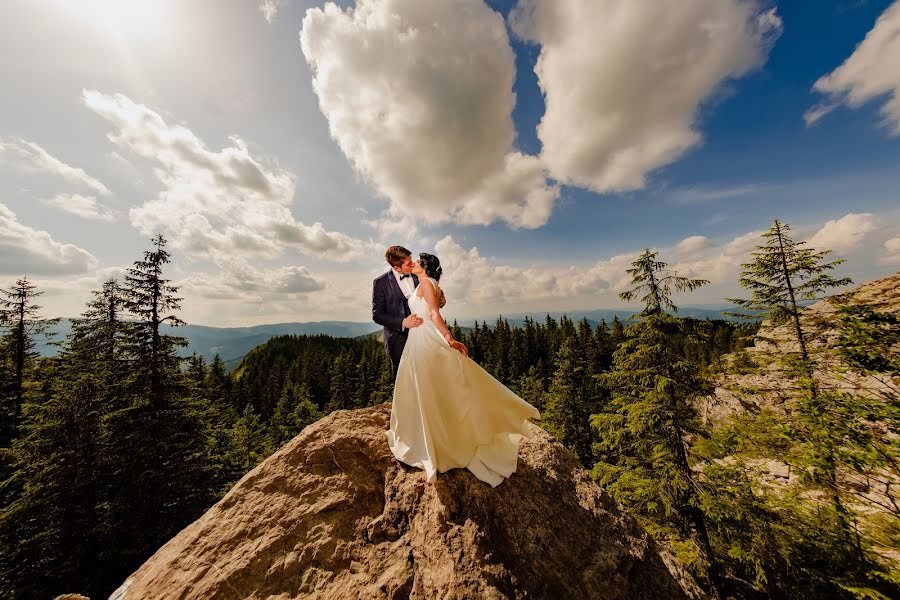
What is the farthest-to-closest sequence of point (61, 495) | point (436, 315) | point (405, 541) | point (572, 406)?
1. point (572, 406)
2. point (61, 495)
3. point (436, 315)
4. point (405, 541)

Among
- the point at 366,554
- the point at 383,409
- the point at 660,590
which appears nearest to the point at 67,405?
the point at 383,409

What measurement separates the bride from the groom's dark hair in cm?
44

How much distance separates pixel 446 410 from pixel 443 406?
7 cm

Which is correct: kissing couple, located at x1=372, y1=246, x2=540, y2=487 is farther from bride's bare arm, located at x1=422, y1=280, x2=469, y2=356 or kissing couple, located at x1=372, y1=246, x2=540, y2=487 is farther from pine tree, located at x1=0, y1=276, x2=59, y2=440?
pine tree, located at x1=0, y1=276, x2=59, y2=440

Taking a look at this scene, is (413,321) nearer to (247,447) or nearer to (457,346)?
(457,346)

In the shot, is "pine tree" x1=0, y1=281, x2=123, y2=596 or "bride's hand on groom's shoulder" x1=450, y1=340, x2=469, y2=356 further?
"pine tree" x1=0, y1=281, x2=123, y2=596

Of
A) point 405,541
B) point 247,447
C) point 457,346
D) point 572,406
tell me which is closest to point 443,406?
point 457,346

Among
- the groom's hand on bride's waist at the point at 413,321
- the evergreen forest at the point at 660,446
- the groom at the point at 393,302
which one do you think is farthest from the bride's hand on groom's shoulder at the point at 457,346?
the evergreen forest at the point at 660,446

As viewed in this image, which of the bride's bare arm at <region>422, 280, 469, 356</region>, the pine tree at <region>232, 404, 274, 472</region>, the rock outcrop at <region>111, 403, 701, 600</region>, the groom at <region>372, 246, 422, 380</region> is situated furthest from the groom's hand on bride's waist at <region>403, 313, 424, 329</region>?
the pine tree at <region>232, 404, 274, 472</region>

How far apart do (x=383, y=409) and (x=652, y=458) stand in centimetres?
975

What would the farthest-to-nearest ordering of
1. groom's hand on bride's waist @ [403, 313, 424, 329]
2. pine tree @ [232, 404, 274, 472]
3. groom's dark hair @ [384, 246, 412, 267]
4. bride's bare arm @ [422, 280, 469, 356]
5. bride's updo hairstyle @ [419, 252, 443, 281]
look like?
pine tree @ [232, 404, 274, 472] < bride's updo hairstyle @ [419, 252, 443, 281] < groom's dark hair @ [384, 246, 412, 267] < groom's hand on bride's waist @ [403, 313, 424, 329] < bride's bare arm @ [422, 280, 469, 356]

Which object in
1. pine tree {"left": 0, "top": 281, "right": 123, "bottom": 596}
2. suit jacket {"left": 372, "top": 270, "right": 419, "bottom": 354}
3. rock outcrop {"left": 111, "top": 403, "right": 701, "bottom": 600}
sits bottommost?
pine tree {"left": 0, "top": 281, "right": 123, "bottom": 596}

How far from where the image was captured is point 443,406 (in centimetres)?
421

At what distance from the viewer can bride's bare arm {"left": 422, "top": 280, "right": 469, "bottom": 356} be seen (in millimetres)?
4273
